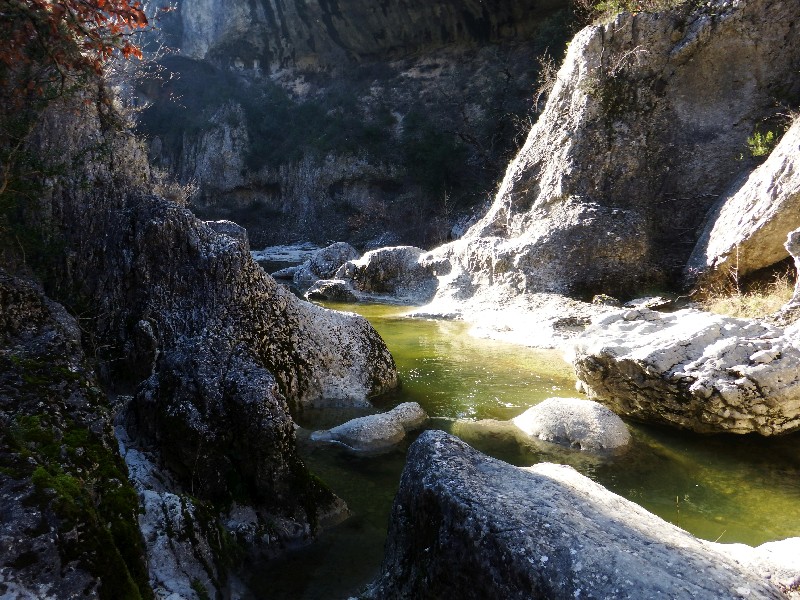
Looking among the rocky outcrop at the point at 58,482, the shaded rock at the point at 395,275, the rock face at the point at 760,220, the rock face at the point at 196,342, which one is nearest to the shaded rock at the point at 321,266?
the shaded rock at the point at 395,275

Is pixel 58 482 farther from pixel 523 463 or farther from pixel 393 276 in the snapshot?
pixel 393 276

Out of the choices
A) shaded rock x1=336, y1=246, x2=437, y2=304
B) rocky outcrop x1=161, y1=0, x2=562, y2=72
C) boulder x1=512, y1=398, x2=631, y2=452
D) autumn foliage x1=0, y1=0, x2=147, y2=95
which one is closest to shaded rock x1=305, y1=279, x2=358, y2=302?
shaded rock x1=336, y1=246, x2=437, y2=304

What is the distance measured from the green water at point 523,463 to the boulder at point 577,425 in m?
0.13

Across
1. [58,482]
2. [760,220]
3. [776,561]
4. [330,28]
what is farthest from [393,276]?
[330,28]

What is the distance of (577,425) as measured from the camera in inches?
213

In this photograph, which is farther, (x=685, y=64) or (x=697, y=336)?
(x=685, y=64)

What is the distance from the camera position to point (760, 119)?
11422 mm

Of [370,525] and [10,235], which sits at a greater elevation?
[10,235]

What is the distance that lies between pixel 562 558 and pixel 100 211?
6.17 m

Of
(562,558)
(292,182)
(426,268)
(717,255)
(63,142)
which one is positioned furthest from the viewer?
(292,182)

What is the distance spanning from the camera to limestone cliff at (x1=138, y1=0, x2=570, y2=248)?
2764 centimetres

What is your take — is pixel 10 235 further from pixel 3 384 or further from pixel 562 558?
pixel 562 558

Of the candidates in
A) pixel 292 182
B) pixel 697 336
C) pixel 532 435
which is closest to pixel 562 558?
pixel 532 435

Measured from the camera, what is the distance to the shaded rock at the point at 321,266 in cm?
1988
